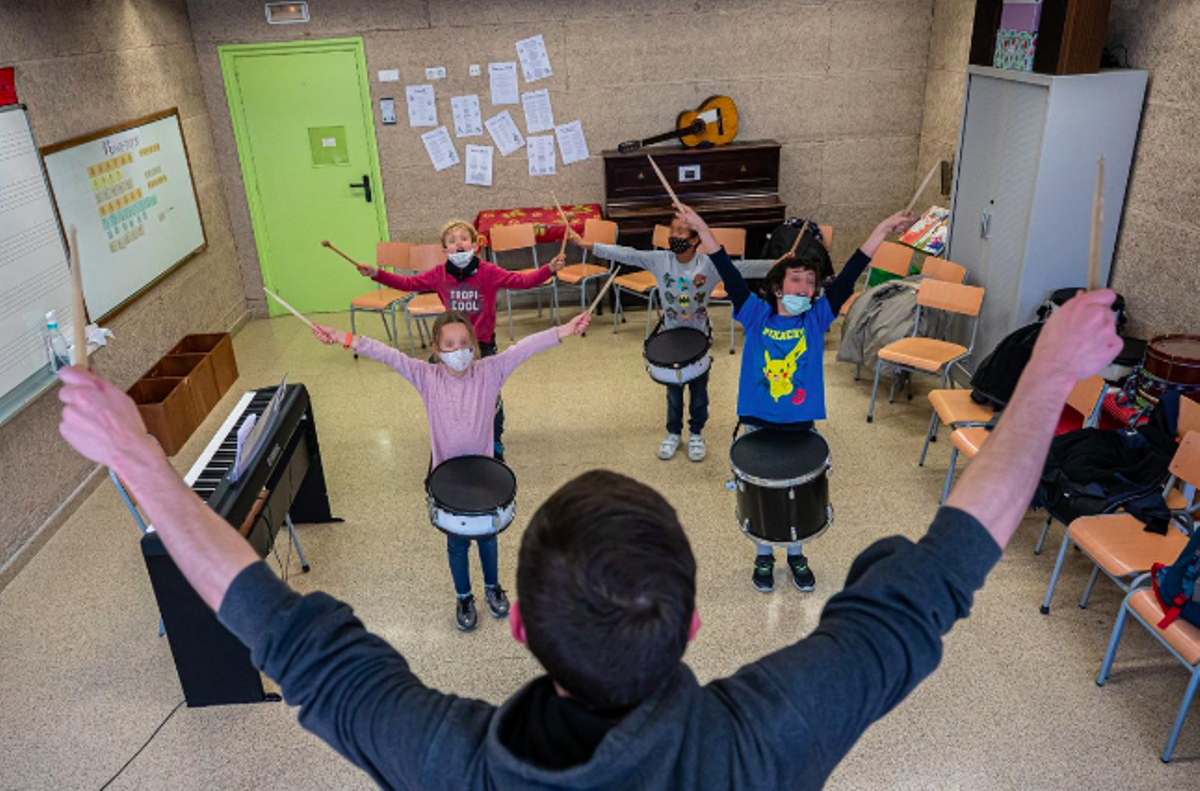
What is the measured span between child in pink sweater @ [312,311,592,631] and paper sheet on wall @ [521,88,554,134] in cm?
433

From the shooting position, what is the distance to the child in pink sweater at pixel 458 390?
3.66m

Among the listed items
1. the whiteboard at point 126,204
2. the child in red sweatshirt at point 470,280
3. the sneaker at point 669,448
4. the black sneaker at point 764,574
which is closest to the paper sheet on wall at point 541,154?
the whiteboard at point 126,204

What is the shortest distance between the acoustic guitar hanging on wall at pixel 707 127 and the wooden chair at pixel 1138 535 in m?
4.88

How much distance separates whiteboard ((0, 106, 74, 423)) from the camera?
4.38m

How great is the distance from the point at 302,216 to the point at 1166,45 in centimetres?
650

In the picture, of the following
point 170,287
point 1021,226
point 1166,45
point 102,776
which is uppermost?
point 1166,45

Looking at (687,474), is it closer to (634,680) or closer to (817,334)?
(817,334)

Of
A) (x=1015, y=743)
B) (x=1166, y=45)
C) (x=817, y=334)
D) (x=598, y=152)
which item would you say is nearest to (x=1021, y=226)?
(x=1166, y=45)

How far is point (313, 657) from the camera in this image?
1.07 metres

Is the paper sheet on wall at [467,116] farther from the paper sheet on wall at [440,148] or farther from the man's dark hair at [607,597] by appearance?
the man's dark hair at [607,597]

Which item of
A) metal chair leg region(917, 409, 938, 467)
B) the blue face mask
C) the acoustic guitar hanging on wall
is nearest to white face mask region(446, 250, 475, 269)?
the blue face mask

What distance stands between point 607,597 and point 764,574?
3118mm

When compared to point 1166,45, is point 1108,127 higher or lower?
lower

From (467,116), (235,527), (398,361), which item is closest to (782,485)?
(398,361)
